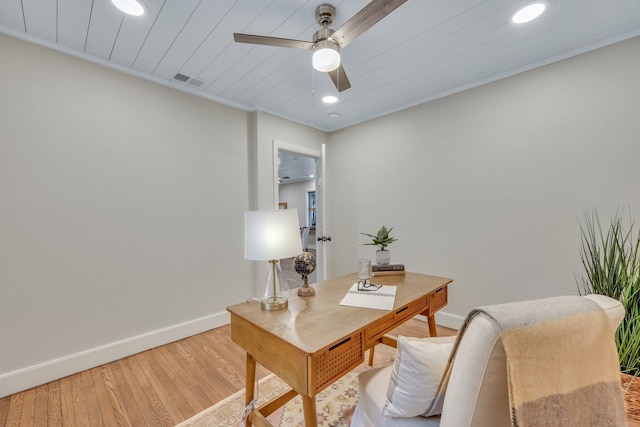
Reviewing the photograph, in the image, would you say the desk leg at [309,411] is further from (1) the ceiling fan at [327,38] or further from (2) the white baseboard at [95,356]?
(2) the white baseboard at [95,356]

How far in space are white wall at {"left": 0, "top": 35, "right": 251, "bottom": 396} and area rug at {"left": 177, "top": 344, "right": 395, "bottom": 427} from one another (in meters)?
1.16

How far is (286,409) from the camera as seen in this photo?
1.68 m

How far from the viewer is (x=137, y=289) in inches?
93.9

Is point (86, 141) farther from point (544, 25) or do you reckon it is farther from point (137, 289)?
point (544, 25)

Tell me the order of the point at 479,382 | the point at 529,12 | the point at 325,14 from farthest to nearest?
the point at 529,12
the point at 325,14
the point at 479,382

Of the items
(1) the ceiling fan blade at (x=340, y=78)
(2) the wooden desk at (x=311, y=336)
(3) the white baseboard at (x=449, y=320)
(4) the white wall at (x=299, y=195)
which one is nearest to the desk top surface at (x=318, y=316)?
(2) the wooden desk at (x=311, y=336)

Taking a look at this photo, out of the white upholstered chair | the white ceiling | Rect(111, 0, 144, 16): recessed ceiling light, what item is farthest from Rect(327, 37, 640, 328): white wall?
Rect(111, 0, 144, 16): recessed ceiling light

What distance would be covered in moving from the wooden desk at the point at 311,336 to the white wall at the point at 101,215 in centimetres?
155

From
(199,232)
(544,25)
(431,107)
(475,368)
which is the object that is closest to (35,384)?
(199,232)

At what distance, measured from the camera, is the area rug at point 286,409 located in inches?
62.1

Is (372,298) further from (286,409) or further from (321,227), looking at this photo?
(321,227)

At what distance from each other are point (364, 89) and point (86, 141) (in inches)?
98.6

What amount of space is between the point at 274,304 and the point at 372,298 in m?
0.57

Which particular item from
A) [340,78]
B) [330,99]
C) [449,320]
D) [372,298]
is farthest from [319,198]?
[372,298]
